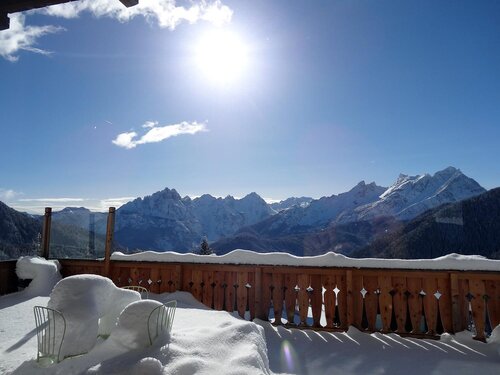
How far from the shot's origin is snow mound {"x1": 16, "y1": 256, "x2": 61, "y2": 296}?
7.78 m

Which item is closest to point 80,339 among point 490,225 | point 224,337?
point 224,337

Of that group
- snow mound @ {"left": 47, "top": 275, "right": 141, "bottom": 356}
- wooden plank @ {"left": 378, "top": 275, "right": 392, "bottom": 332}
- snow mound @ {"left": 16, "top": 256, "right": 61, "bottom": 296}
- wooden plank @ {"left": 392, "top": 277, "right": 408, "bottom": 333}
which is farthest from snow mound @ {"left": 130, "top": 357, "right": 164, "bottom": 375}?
snow mound @ {"left": 16, "top": 256, "right": 61, "bottom": 296}

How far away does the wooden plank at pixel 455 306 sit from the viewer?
18.1 feet

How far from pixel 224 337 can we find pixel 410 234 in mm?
84728

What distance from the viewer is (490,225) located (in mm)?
85312

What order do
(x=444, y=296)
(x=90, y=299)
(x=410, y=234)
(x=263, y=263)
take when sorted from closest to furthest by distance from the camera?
(x=90, y=299) → (x=444, y=296) → (x=263, y=263) → (x=410, y=234)

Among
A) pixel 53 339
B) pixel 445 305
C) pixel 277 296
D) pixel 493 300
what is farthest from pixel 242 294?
pixel 493 300

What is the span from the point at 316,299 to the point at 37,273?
610 cm

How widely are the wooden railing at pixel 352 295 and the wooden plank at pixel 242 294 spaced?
0.02 metres

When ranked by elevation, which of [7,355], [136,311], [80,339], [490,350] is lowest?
[490,350]

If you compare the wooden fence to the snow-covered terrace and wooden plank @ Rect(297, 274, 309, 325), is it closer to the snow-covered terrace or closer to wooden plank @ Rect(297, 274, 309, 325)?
wooden plank @ Rect(297, 274, 309, 325)

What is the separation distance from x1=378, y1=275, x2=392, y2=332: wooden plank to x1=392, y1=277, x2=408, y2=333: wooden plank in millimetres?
80

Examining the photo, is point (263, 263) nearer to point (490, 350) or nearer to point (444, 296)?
point (444, 296)

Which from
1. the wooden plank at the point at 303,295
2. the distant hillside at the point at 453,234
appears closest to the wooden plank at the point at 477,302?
the wooden plank at the point at 303,295
